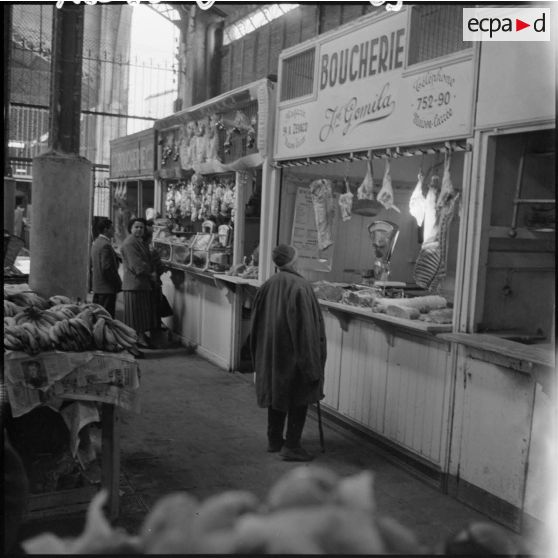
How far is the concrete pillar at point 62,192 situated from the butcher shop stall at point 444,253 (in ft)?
7.25

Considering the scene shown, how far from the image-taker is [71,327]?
4141 millimetres

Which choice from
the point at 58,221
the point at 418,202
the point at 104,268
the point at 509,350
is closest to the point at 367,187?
the point at 418,202

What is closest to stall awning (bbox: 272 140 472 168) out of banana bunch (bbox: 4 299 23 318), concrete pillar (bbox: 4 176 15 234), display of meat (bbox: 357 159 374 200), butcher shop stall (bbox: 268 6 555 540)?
butcher shop stall (bbox: 268 6 555 540)

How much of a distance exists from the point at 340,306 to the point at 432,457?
65.5 inches

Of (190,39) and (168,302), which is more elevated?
(190,39)

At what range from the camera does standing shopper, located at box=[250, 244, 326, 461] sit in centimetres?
534

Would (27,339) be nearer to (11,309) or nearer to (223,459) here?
(11,309)

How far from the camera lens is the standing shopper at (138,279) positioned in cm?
916

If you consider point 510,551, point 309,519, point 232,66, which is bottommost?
point 510,551

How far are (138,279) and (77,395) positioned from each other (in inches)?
210

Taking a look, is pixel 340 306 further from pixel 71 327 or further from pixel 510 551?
pixel 510 551

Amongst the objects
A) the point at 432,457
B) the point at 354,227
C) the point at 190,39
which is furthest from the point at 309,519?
the point at 190,39

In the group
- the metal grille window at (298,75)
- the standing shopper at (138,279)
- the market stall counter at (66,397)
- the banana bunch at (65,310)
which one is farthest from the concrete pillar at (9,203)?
the market stall counter at (66,397)

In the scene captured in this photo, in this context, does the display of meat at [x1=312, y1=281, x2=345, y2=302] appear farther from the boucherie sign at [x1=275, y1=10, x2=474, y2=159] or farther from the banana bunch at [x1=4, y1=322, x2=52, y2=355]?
the banana bunch at [x1=4, y1=322, x2=52, y2=355]
